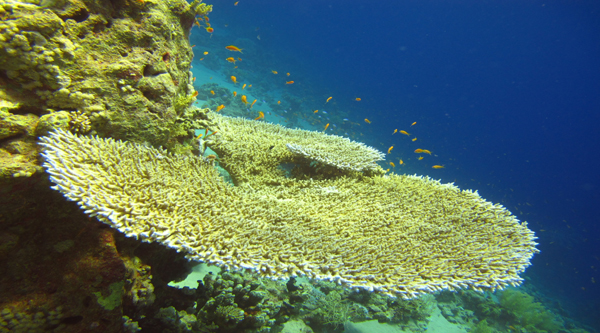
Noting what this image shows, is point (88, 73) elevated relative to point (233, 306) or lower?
elevated

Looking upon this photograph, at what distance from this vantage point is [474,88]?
75500mm

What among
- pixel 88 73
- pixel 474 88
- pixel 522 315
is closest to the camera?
pixel 88 73

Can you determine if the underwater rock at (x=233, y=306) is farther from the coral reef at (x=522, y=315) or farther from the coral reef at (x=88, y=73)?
the coral reef at (x=522, y=315)

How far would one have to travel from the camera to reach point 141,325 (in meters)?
2.37

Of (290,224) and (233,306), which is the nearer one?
(290,224)

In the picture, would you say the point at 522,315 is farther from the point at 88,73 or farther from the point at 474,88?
the point at 474,88

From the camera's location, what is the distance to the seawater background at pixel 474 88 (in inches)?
1125

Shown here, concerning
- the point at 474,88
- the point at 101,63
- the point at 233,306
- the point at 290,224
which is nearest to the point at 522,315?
the point at 233,306

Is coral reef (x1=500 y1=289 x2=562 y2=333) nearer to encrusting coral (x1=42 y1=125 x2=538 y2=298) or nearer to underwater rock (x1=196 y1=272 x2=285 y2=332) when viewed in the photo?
encrusting coral (x1=42 y1=125 x2=538 y2=298)

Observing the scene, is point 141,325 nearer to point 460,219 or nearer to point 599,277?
point 460,219

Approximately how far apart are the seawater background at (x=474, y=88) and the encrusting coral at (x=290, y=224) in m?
16.8

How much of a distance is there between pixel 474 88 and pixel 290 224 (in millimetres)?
96784

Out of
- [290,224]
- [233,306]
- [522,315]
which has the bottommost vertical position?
[233,306]

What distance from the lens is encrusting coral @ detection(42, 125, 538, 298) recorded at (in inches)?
76.5
